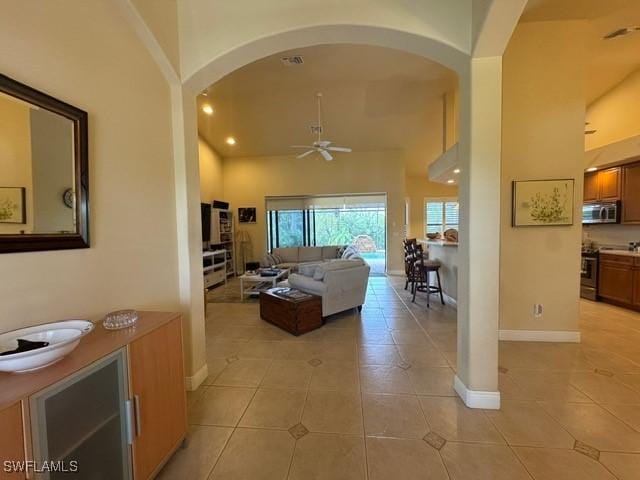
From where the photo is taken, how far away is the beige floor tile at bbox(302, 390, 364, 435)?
1961 millimetres

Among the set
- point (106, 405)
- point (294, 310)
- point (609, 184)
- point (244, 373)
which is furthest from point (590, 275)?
point (106, 405)

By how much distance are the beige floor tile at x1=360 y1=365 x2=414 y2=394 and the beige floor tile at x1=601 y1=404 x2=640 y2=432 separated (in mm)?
1444

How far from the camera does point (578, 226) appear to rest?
3.28 meters

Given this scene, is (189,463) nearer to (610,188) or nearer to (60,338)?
(60,338)

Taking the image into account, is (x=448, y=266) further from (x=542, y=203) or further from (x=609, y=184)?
(x=609, y=184)

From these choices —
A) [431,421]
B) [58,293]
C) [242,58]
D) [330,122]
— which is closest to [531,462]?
[431,421]

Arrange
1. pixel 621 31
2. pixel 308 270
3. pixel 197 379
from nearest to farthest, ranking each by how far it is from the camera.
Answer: pixel 197 379
pixel 621 31
pixel 308 270

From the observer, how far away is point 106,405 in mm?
1263

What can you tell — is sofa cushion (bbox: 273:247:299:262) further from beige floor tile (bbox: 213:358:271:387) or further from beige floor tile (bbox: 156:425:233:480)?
beige floor tile (bbox: 156:425:233:480)

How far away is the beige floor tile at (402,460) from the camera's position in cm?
159

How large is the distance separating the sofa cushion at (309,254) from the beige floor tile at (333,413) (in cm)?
543

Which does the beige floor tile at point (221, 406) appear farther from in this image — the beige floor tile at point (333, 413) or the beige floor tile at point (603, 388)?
the beige floor tile at point (603, 388)

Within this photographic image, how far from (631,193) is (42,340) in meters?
7.35

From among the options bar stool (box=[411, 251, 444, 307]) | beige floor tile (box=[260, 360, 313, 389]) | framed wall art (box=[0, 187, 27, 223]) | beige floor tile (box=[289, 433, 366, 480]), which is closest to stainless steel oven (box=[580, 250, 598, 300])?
bar stool (box=[411, 251, 444, 307])
